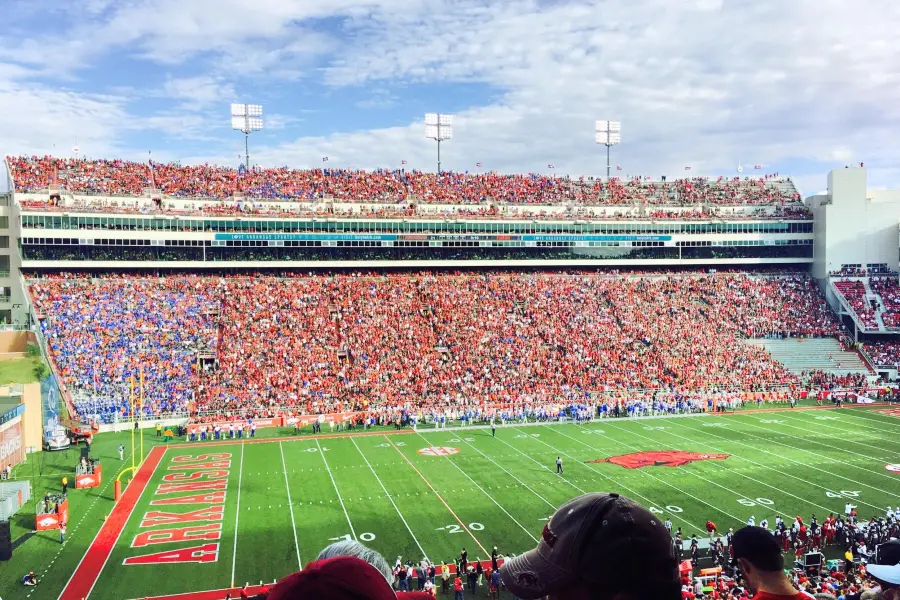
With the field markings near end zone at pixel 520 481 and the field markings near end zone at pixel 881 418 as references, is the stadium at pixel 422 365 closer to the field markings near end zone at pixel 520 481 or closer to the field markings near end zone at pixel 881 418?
the field markings near end zone at pixel 520 481

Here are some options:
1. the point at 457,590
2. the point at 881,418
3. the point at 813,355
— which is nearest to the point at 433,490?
the point at 457,590

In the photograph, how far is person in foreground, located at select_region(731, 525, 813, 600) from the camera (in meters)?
3.01

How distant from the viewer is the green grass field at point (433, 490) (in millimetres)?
17797

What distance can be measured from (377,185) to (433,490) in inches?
1302

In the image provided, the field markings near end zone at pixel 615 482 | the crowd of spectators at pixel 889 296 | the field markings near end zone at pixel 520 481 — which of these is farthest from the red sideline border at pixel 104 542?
the crowd of spectators at pixel 889 296

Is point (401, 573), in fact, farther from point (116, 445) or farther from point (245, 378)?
point (245, 378)

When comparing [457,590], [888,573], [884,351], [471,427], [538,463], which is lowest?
[471,427]

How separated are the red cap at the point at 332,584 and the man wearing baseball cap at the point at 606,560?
49 cm

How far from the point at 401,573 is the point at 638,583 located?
14427 millimetres

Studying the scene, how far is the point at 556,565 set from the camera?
6.45 ft

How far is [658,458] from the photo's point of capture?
27.0 m

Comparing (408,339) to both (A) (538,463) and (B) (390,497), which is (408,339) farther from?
(B) (390,497)

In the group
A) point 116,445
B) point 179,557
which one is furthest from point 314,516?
point 116,445

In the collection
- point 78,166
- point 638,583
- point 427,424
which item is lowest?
point 427,424
